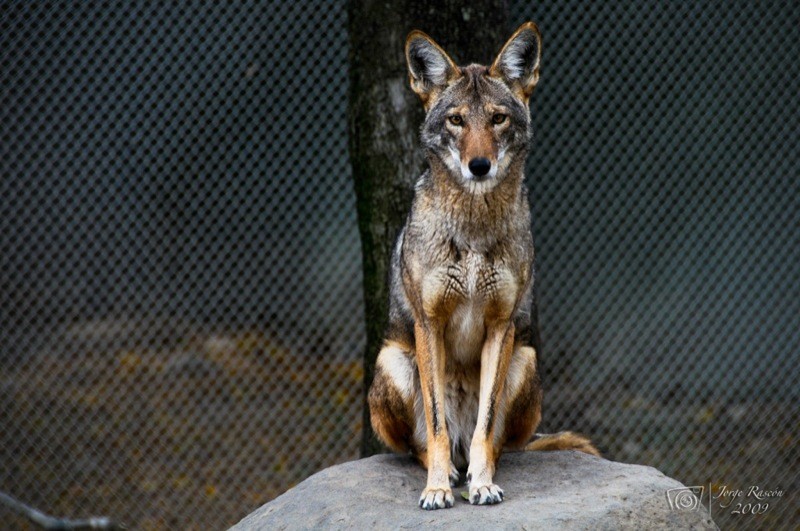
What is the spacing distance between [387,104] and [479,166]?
2151mm

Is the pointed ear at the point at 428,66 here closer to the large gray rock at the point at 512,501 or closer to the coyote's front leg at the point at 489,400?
the coyote's front leg at the point at 489,400

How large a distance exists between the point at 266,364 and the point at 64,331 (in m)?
1.84

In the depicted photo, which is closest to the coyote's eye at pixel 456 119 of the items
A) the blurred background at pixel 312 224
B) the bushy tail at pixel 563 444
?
the bushy tail at pixel 563 444

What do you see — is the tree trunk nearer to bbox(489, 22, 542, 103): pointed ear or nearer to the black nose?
bbox(489, 22, 542, 103): pointed ear

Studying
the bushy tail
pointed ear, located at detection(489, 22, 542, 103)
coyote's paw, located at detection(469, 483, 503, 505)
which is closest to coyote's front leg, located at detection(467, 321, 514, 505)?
coyote's paw, located at detection(469, 483, 503, 505)

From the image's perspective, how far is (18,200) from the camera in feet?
22.6

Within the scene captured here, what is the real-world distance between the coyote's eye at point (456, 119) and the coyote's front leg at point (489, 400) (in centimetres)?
99

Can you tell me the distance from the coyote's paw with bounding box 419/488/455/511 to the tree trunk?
210cm

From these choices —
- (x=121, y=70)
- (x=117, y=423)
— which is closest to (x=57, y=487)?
(x=117, y=423)

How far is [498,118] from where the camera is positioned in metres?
3.93

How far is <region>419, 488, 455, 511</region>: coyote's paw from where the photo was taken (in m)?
3.68

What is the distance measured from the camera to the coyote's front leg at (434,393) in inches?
152

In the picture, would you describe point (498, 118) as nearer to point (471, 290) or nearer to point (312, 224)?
point (471, 290)

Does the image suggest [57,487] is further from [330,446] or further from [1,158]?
[1,158]
